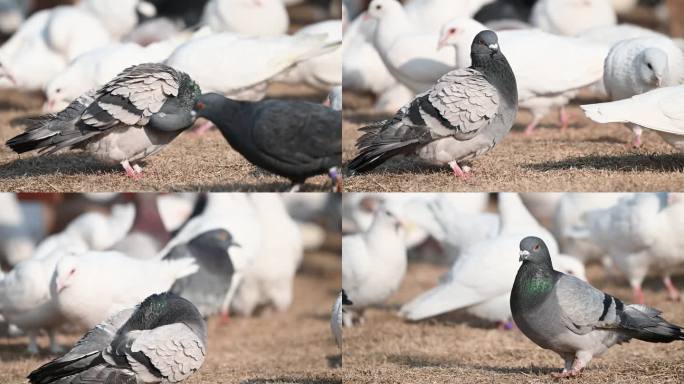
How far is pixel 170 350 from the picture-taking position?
16.8 feet

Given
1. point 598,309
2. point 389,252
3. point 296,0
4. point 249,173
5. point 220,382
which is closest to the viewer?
point 598,309

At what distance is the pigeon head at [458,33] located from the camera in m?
7.73

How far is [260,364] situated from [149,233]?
203 centimetres

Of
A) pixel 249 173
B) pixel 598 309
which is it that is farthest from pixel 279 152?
pixel 598 309

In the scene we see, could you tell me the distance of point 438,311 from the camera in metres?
7.29

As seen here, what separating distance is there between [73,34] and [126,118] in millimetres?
4711

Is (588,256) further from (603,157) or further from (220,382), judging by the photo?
(220,382)

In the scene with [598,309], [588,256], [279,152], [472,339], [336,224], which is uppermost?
[279,152]

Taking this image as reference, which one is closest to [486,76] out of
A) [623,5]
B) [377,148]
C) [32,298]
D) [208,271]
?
[377,148]

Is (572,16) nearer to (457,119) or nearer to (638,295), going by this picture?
(638,295)

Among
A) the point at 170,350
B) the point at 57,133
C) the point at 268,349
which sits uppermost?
the point at 57,133

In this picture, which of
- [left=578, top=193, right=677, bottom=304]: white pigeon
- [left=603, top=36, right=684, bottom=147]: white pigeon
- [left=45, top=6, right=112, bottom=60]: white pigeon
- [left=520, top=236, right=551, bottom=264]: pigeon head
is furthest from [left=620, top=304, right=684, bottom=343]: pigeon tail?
[left=45, top=6, right=112, bottom=60]: white pigeon

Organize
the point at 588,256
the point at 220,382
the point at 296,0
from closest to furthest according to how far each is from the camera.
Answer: the point at 220,382, the point at 588,256, the point at 296,0

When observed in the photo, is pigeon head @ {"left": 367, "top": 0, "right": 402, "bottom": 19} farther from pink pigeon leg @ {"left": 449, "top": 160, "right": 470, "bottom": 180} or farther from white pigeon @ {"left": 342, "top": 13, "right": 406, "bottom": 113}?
pink pigeon leg @ {"left": 449, "top": 160, "right": 470, "bottom": 180}
